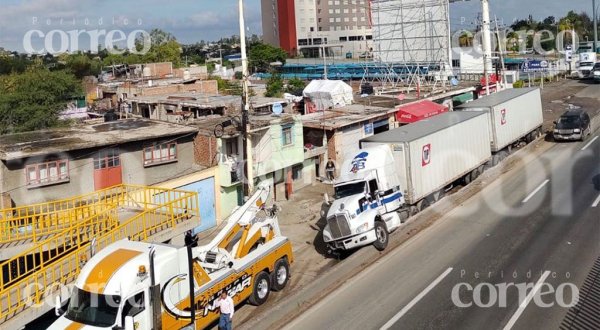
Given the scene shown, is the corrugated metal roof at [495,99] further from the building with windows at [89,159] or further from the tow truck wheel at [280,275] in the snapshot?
the tow truck wheel at [280,275]

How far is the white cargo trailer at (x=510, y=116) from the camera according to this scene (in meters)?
30.8

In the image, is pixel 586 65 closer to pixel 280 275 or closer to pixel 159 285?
pixel 280 275

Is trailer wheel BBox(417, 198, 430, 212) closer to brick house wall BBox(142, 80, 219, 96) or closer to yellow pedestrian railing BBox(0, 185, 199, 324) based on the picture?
yellow pedestrian railing BBox(0, 185, 199, 324)

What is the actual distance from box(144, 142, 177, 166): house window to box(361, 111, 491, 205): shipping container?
792cm

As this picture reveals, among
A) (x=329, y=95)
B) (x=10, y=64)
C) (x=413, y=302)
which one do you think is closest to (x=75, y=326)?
(x=413, y=302)

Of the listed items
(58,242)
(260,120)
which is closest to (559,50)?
(260,120)

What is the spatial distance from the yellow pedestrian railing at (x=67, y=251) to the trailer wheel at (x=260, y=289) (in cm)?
300

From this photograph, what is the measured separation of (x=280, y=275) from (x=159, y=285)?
18.0 ft

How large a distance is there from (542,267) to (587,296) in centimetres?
220

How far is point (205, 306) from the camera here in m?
13.9

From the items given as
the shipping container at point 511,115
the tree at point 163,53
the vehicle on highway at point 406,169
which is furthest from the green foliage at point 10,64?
the vehicle on highway at point 406,169

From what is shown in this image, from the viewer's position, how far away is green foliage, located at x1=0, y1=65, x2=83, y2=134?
3409 centimetres

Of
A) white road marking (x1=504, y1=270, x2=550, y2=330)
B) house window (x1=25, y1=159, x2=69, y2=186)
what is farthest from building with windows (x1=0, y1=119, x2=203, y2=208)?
white road marking (x1=504, y1=270, x2=550, y2=330)

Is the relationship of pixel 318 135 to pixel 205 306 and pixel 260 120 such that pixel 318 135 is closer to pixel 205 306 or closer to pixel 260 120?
pixel 260 120
